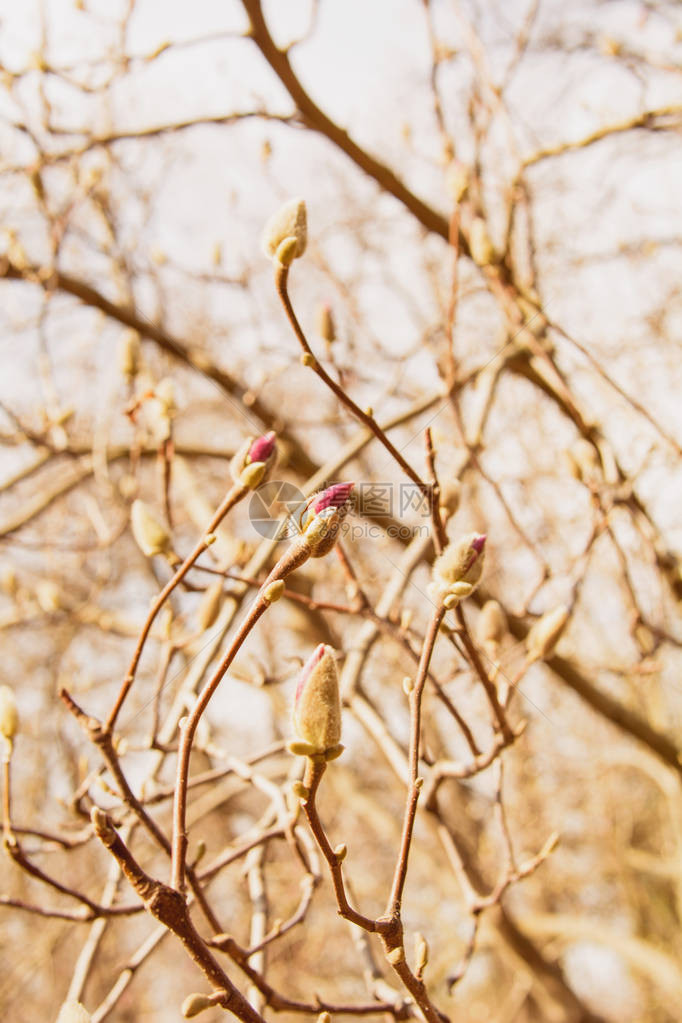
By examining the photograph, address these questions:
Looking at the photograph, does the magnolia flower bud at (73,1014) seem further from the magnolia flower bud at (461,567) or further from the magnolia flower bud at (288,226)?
the magnolia flower bud at (288,226)

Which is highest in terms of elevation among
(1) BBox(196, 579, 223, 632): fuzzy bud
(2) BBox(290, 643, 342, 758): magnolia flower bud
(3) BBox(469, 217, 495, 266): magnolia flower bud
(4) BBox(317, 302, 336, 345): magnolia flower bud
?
(3) BBox(469, 217, 495, 266): magnolia flower bud

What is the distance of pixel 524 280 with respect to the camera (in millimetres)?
2506

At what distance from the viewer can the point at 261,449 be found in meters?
0.90

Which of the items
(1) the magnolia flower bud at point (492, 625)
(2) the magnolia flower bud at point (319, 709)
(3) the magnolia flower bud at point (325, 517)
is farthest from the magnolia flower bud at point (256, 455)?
(1) the magnolia flower bud at point (492, 625)

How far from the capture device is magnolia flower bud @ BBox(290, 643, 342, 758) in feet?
1.93

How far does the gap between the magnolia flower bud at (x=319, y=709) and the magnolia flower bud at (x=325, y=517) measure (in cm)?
12

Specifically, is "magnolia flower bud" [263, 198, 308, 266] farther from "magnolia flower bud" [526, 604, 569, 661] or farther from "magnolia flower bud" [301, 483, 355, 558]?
"magnolia flower bud" [526, 604, 569, 661]

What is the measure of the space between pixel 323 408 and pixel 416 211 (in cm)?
262

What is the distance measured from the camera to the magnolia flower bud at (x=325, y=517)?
2.27ft

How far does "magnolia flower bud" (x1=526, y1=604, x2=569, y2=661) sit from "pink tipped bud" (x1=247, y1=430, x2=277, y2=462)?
47cm

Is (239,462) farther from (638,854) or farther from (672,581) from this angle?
(638,854)

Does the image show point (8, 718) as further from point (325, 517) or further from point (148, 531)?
point (325, 517)

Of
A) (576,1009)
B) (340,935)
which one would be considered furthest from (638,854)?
(340,935)

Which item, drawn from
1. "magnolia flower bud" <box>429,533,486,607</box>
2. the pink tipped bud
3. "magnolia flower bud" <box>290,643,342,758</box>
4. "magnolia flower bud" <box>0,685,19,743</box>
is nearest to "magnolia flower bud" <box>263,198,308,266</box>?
the pink tipped bud
